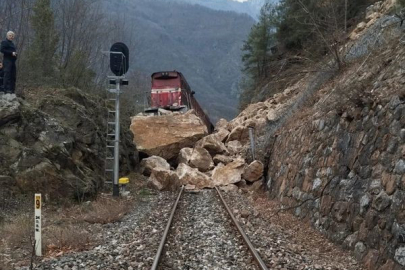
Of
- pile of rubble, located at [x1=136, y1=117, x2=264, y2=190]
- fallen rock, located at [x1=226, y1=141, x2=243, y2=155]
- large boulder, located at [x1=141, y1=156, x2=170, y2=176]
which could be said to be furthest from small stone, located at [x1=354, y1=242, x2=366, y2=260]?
fallen rock, located at [x1=226, y1=141, x2=243, y2=155]

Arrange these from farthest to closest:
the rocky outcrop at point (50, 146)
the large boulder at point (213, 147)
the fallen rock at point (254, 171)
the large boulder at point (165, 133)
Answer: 1. the large boulder at point (165, 133)
2. the large boulder at point (213, 147)
3. the fallen rock at point (254, 171)
4. the rocky outcrop at point (50, 146)

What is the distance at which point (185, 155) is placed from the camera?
20969 mm

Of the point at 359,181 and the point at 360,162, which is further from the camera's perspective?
the point at 360,162

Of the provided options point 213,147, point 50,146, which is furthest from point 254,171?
point 50,146

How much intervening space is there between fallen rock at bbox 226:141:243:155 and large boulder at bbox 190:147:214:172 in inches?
103

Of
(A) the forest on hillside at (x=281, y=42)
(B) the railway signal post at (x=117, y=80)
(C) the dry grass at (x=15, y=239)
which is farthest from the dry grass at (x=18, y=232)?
(A) the forest on hillside at (x=281, y=42)

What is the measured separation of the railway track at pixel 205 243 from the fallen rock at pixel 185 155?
8.75m

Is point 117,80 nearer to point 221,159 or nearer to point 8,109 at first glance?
point 8,109

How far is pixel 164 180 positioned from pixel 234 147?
8.03m

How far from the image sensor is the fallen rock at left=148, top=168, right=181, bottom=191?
16125 mm

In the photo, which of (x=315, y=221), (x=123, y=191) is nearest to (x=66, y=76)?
(x=123, y=191)

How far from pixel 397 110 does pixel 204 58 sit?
174m

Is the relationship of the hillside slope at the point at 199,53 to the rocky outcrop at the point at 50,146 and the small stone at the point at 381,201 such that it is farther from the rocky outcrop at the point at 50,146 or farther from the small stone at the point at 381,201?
the small stone at the point at 381,201

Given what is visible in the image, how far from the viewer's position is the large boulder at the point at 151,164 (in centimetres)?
Result: 1938
